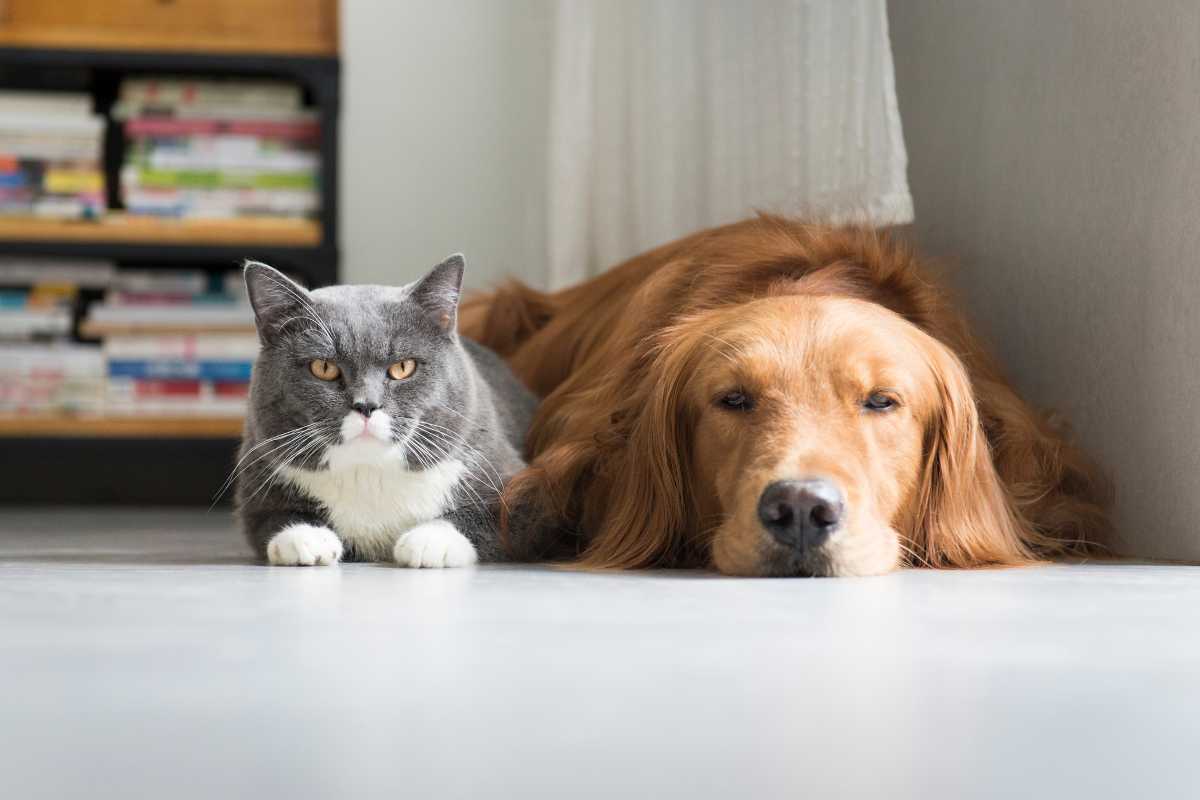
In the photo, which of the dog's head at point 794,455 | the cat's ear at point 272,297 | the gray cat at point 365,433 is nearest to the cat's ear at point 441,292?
the gray cat at point 365,433

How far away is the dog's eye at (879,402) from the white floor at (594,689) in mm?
286

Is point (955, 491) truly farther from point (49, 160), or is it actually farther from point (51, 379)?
point (49, 160)

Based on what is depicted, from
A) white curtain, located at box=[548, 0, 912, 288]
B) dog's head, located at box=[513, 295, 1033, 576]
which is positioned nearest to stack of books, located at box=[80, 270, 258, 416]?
white curtain, located at box=[548, 0, 912, 288]

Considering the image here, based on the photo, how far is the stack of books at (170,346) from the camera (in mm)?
3863

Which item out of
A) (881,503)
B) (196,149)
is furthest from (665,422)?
(196,149)

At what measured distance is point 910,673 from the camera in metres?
1.08

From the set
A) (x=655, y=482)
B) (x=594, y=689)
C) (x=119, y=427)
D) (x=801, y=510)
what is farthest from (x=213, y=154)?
(x=594, y=689)

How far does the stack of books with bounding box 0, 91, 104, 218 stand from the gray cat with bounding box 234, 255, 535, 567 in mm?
2183

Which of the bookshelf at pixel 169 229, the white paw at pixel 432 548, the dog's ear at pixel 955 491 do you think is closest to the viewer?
the white paw at pixel 432 548

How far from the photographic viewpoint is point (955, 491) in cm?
187

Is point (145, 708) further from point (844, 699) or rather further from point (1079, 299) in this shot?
point (1079, 299)

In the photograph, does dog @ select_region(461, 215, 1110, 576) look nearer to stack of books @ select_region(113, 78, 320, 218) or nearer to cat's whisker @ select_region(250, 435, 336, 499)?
cat's whisker @ select_region(250, 435, 336, 499)

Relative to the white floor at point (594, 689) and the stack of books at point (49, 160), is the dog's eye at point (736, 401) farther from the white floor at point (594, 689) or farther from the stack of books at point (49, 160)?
the stack of books at point (49, 160)

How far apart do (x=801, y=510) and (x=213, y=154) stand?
2.77 m
